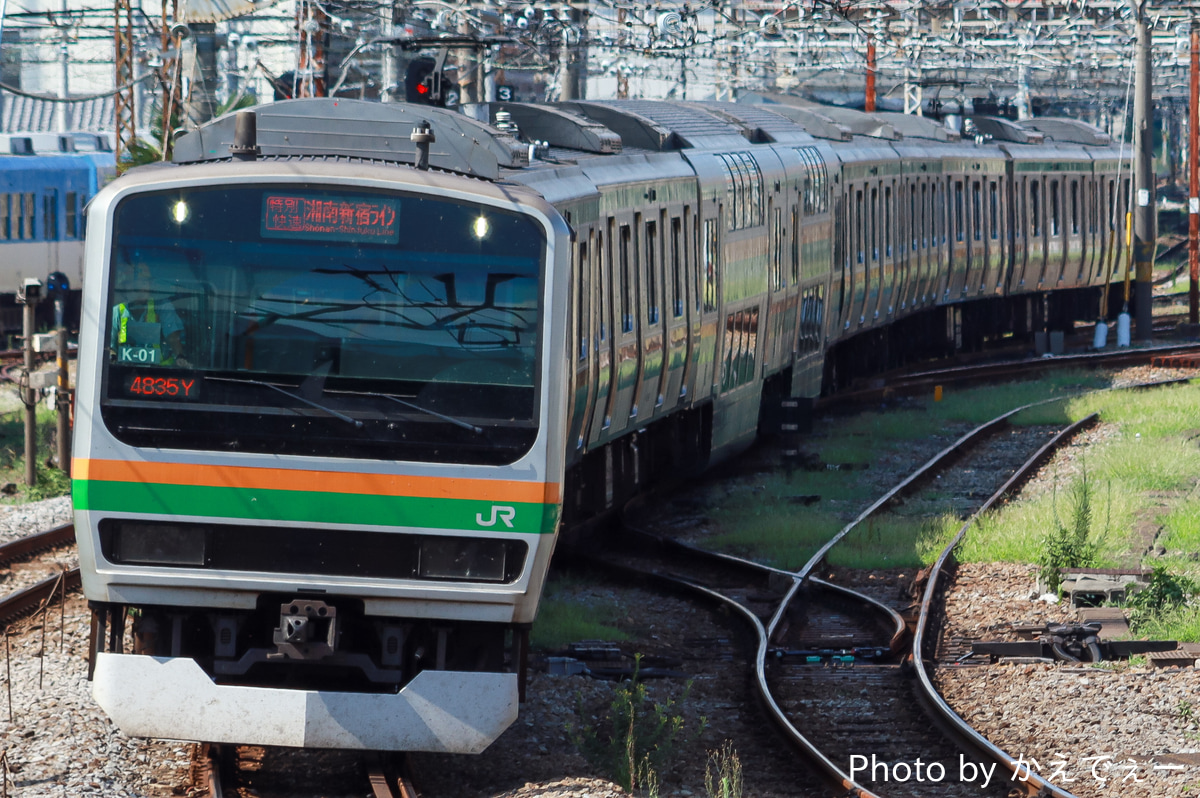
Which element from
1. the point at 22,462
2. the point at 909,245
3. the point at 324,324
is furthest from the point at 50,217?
the point at 324,324

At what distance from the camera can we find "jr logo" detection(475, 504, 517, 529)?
7.57 metres

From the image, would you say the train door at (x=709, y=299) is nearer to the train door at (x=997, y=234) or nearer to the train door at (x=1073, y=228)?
the train door at (x=997, y=234)

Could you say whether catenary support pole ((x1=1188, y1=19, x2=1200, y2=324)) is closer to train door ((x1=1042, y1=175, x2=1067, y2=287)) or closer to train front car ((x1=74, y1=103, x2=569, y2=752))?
train door ((x1=1042, y1=175, x2=1067, y2=287))

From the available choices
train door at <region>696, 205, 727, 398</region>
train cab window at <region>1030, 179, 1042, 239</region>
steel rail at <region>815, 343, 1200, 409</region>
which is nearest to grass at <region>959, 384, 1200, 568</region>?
train door at <region>696, 205, 727, 398</region>

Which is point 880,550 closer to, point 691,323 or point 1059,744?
point 691,323

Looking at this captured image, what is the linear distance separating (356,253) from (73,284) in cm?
2561

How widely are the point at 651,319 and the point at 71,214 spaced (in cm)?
2198

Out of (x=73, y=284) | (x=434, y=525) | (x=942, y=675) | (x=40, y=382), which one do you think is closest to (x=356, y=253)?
(x=434, y=525)

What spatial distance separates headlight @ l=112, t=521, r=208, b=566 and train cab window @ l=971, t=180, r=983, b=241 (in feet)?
70.1

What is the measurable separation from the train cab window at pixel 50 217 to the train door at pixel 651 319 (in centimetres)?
2129

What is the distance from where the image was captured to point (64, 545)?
1355 centimetres

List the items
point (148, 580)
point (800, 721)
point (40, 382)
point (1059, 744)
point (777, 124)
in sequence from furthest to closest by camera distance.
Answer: point (777, 124) < point (40, 382) < point (800, 721) < point (1059, 744) < point (148, 580)

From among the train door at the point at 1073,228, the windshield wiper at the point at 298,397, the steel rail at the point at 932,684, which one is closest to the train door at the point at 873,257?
the steel rail at the point at 932,684

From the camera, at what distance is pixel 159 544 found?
24.7ft
